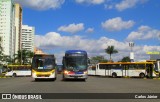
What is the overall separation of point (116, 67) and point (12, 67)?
981 inches

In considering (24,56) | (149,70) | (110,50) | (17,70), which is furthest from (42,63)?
(24,56)

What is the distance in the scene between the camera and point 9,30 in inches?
6230

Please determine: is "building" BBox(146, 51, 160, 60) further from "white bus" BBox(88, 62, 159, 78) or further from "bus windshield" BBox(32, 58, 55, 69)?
"bus windshield" BBox(32, 58, 55, 69)

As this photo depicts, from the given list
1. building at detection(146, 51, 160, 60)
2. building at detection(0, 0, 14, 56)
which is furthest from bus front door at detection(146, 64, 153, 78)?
building at detection(0, 0, 14, 56)

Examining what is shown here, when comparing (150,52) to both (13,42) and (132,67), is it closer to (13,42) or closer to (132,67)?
(132,67)

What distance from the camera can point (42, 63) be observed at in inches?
1540

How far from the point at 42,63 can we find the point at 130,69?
26203 millimetres

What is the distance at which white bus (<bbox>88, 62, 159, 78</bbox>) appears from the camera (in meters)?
59.8

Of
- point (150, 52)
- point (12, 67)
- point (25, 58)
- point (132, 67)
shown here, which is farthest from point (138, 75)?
point (25, 58)

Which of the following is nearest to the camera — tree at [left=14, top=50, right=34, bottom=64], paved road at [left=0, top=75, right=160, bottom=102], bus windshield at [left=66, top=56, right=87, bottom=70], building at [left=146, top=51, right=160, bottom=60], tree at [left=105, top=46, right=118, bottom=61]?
paved road at [left=0, top=75, right=160, bottom=102]

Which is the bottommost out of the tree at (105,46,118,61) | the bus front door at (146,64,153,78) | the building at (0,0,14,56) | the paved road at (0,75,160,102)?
the paved road at (0,75,160,102)

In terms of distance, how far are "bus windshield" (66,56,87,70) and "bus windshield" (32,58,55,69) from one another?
1.85 meters

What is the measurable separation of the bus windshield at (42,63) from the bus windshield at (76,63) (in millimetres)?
1852

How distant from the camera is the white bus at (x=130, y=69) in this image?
59844mm
